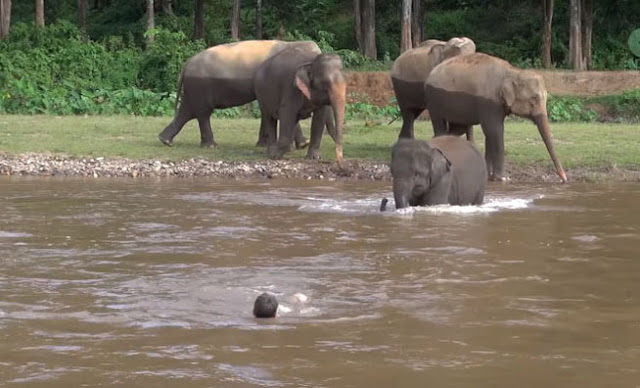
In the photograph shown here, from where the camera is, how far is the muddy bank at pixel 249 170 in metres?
16.9

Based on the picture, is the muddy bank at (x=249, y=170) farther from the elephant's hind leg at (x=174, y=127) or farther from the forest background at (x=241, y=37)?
the forest background at (x=241, y=37)

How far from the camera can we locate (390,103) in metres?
31.3

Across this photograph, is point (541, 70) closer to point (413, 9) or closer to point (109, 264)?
point (413, 9)

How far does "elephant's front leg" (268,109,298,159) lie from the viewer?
59.7 ft

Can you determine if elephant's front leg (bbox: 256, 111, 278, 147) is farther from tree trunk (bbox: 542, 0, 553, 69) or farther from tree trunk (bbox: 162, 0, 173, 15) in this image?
tree trunk (bbox: 162, 0, 173, 15)

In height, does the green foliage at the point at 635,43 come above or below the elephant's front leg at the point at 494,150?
above

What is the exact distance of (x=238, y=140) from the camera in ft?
69.3

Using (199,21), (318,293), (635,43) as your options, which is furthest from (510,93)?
(199,21)

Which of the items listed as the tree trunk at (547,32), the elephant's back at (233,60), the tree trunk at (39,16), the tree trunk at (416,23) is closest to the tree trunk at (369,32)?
the tree trunk at (416,23)

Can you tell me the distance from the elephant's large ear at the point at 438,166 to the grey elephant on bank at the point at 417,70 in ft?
18.6

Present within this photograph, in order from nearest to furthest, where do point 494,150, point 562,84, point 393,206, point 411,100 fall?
1. point 393,206
2. point 494,150
3. point 411,100
4. point 562,84

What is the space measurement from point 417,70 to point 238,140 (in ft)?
11.8

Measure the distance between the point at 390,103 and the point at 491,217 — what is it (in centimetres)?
1885

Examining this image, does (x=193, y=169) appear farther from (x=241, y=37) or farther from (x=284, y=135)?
(x=241, y=37)
